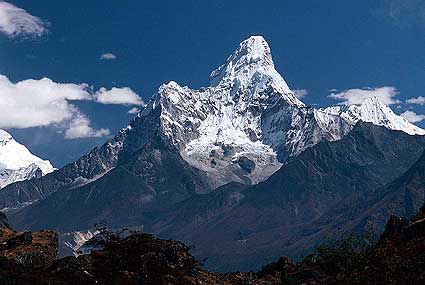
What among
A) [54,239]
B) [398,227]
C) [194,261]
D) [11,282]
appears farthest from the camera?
[54,239]

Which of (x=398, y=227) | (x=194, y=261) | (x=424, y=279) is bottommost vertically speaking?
(x=424, y=279)

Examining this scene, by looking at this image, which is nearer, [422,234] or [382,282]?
[382,282]

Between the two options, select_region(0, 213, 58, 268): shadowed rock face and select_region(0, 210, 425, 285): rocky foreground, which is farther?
select_region(0, 213, 58, 268): shadowed rock face

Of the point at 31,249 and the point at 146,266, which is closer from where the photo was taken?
the point at 146,266

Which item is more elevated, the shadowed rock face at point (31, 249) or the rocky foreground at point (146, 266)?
the shadowed rock face at point (31, 249)

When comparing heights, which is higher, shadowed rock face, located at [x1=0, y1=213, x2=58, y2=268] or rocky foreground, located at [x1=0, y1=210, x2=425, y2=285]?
shadowed rock face, located at [x1=0, y1=213, x2=58, y2=268]

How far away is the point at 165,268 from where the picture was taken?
5497 cm

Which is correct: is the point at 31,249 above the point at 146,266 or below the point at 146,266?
above

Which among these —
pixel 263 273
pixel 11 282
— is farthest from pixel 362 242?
pixel 11 282

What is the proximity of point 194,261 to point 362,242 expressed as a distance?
4370 cm

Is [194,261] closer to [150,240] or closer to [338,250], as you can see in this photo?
[150,240]

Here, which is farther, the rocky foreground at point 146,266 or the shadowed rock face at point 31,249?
the shadowed rock face at point 31,249

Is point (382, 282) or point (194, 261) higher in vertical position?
point (194, 261)

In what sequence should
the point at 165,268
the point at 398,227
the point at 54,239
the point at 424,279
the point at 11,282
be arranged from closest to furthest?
the point at 424,279, the point at 11,282, the point at 165,268, the point at 398,227, the point at 54,239
